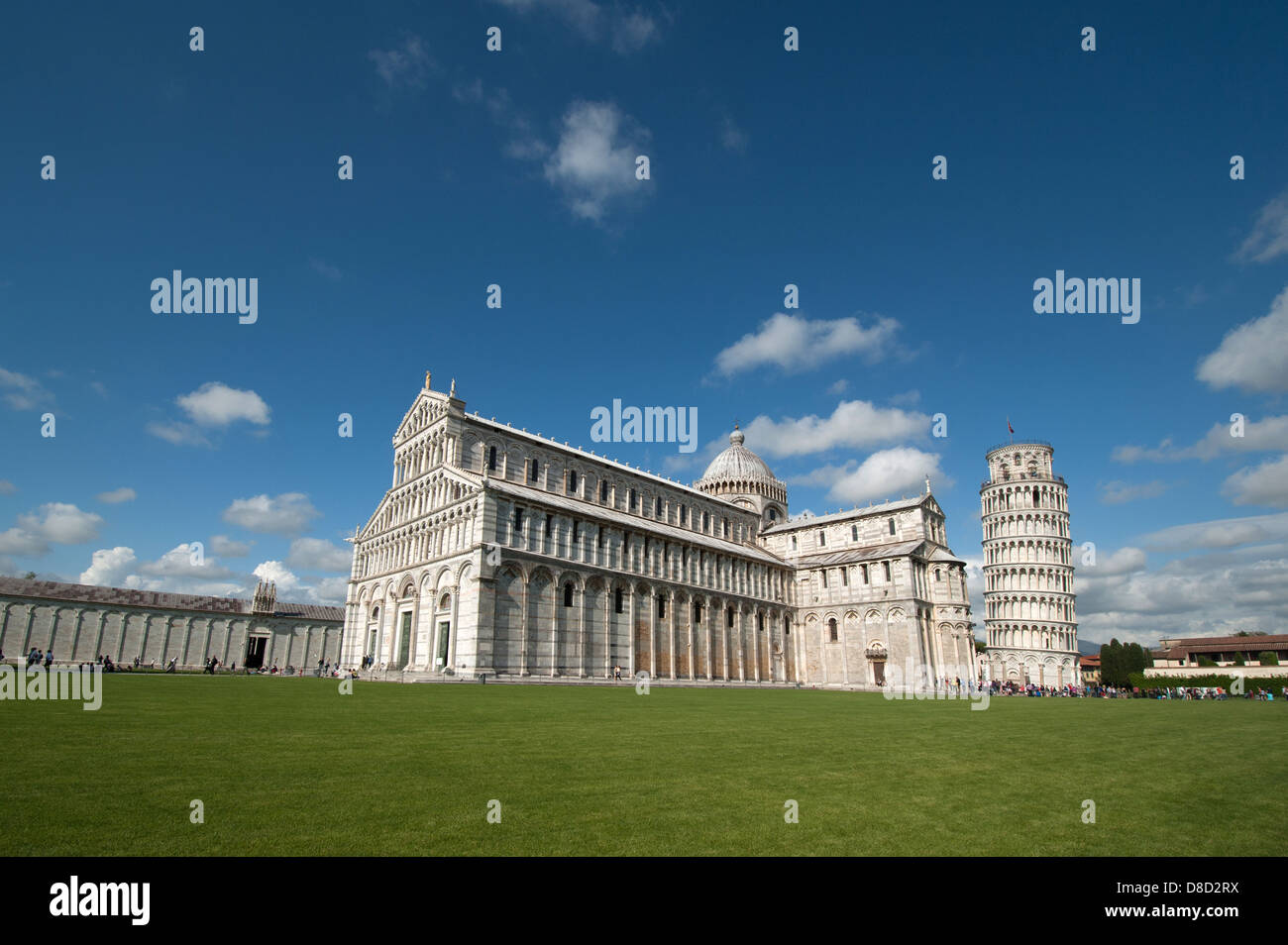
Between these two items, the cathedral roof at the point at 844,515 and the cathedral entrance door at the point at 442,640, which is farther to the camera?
the cathedral roof at the point at 844,515

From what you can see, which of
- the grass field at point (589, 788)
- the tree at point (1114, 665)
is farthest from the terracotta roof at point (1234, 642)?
the grass field at point (589, 788)

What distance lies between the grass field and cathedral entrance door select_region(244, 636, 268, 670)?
6694 cm

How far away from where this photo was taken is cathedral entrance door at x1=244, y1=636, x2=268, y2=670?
74137mm

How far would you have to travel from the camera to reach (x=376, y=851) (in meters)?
5.44

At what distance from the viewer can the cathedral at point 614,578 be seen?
43719 millimetres

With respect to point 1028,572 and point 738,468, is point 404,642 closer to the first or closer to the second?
point 738,468

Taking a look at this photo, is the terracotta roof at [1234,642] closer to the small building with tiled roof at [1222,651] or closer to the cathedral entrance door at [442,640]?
the small building with tiled roof at [1222,651]

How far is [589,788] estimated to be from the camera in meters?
8.14

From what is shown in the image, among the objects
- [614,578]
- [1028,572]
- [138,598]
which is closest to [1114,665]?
[1028,572]

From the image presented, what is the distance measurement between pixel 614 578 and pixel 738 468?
35847mm

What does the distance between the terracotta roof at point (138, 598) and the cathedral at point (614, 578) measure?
2404 centimetres
